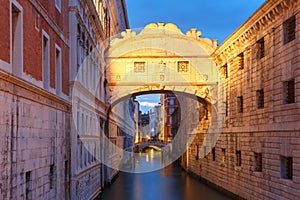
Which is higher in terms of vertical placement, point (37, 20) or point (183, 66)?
point (183, 66)

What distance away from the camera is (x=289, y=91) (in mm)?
13367

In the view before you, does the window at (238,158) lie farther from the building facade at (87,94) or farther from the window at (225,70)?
the building facade at (87,94)

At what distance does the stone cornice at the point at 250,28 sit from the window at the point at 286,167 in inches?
171

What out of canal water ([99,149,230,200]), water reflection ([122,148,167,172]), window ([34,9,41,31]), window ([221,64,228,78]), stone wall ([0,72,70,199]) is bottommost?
water reflection ([122,148,167,172])

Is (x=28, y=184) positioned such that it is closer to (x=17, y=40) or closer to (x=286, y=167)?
(x=17, y=40)

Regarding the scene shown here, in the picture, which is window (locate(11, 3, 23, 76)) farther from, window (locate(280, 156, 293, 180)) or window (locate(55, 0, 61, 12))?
window (locate(280, 156, 293, 180))

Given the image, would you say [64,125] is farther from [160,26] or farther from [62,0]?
[160,26]

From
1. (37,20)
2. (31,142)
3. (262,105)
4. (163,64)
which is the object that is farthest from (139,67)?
(31,142)

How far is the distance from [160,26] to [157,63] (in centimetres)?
190

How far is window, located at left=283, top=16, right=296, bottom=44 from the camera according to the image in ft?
42.6

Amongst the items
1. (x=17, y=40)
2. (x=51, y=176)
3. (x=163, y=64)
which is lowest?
(x=51, y=176)

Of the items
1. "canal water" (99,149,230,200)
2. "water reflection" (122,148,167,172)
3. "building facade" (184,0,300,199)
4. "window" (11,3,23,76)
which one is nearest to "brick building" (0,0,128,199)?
"window" (11,3,23,76)

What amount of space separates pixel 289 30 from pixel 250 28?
3214mm

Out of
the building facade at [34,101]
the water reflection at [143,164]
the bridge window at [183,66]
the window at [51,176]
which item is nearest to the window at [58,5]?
the building facade at [34,101]
